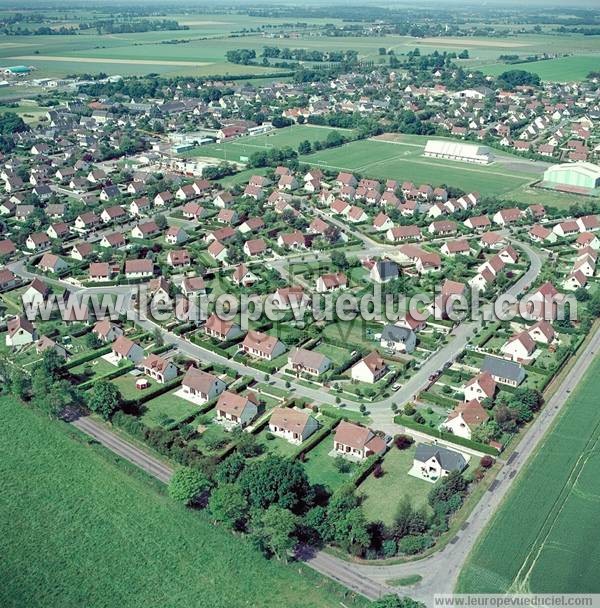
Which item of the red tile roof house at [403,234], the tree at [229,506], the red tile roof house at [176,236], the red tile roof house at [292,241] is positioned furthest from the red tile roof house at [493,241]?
the tree at [229,506]

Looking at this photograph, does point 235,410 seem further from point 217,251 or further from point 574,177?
point 574,177

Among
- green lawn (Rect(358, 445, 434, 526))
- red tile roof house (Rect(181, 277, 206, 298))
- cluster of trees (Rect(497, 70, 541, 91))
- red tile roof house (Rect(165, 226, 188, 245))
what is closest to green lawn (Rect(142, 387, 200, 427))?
green lawn (Rect(358, 445, 434, 526))

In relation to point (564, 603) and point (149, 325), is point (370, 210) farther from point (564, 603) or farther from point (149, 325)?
point (564, 603)

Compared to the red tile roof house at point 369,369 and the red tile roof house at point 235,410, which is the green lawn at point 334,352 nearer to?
the red tile roof house at point 369,369

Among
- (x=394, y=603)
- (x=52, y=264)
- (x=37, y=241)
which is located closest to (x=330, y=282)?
(x=52, y=264)

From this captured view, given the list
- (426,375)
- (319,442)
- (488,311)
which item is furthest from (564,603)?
(488,311)
